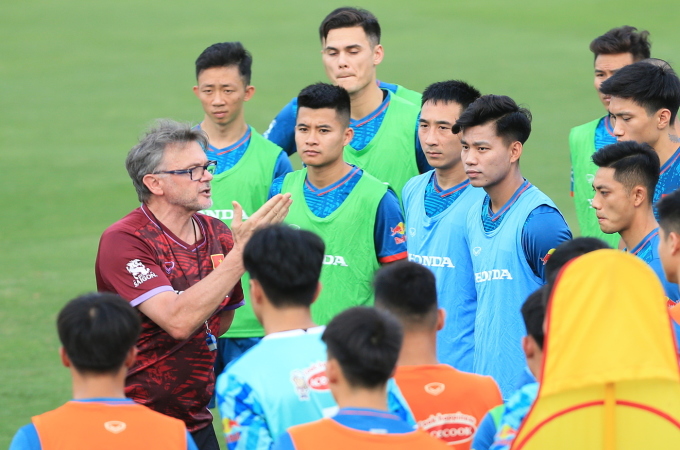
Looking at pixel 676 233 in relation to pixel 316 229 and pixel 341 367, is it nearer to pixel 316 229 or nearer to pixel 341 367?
pixel 341 367

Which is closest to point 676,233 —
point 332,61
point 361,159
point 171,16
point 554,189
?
point 361,159

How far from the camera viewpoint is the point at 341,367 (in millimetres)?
3107

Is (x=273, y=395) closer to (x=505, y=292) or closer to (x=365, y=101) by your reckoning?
(x=505, y=292)

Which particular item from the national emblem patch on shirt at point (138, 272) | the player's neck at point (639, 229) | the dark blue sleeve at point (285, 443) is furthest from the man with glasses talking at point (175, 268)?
the player's neck at point (639, 229)

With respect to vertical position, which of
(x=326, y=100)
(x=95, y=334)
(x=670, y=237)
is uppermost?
(x=326, y=100)

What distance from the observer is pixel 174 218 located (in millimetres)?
4793

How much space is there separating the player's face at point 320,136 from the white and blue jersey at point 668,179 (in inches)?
70.7

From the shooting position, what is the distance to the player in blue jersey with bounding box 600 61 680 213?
574 cm

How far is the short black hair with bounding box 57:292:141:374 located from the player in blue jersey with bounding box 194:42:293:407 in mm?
2749

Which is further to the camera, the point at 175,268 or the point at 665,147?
the point at 665,147

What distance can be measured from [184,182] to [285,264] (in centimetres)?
137

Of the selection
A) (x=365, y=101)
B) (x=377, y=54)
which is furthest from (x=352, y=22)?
(x=365, y=101)

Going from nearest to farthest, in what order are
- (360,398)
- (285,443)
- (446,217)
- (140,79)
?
(285,443)
(360,398)
(446,217)
(140,79)

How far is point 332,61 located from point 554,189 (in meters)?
7.59
